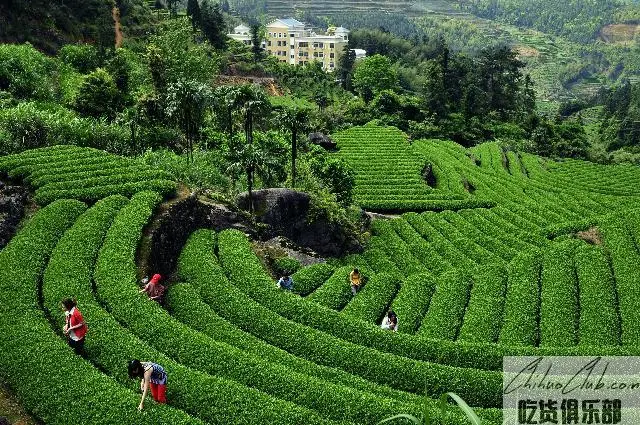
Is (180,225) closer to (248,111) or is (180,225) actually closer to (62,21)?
(248,111)

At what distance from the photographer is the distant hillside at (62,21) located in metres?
68.6

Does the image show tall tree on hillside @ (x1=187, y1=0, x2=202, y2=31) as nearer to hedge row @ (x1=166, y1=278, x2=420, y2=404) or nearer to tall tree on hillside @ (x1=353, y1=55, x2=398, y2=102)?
tall tree on hillside @ (x1=353, y1=55, x2=398, y2=102)

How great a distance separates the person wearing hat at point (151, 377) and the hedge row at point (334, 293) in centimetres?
1087

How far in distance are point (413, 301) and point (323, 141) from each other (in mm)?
38207

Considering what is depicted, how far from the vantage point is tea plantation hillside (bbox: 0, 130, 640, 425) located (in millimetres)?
16641

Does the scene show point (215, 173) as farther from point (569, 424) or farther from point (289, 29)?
point (289, 29)

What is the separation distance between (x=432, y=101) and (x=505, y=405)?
80.9m

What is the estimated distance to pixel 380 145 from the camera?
214ft

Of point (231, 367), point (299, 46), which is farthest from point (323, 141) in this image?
point (299, 46)

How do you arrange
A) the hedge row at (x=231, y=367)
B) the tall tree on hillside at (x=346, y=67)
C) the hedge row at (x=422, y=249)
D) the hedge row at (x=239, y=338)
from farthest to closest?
the tall tree on hillside at (x=346, y=67) < the hedge row at (x=422, y=249) < the hedge row at (x=239, y=338) < the hedge row at (x=231, y=367)

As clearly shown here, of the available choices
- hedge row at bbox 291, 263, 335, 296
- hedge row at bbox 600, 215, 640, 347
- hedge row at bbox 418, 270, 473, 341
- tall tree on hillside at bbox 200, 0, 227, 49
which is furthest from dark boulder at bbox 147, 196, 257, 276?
tall tree on hillside at bbox 200, 0, 227, 49

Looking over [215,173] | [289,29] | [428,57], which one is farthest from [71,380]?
[428,57]

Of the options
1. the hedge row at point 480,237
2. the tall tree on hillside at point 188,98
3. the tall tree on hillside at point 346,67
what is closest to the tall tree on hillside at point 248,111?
Result: the tall tree on hillside at point 188,98

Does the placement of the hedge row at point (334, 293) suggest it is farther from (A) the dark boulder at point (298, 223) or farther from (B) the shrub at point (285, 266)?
(A) the dark boulder at point (298, 223)
